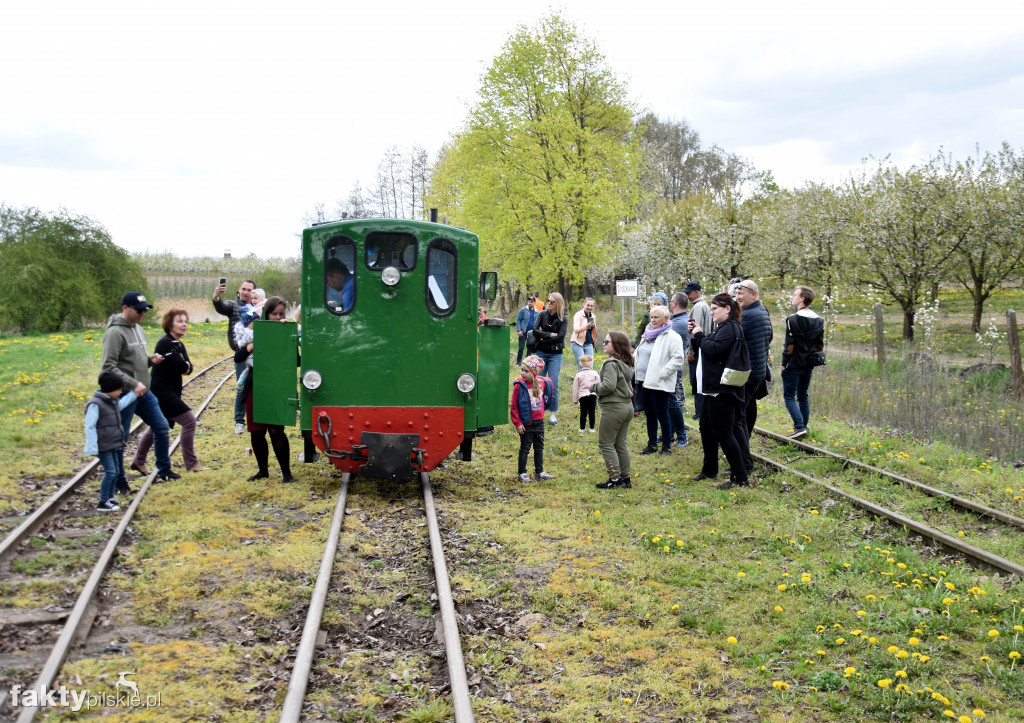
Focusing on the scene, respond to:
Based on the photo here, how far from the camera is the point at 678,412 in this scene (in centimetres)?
1049

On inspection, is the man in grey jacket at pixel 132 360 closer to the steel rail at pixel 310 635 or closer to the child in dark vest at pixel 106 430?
the child in dark vest at pixel 106 430

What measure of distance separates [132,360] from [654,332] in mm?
6326

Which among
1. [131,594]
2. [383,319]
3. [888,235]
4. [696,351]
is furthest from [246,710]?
[888,235]

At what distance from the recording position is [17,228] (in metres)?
28.8

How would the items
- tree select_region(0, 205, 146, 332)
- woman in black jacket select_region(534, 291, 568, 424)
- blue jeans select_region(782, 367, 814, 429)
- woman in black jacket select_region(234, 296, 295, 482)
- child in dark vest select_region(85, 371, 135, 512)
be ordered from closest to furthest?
child in dark vest select_region(85, 371, 135, 512)
woman in black jacket select_region(234, 296, 295, 482)
blue jeans select_region(782, 367, 814, 429)
woman in black jacket select_region(534, 291, 568, 424)
tree select_region(0, 205, 146, 332)

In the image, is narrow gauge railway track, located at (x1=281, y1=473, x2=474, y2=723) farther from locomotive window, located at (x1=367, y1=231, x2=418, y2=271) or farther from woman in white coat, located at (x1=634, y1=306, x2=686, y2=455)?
woman in white coat, located at (x1=634, y1=306, x2=686, y2=455)

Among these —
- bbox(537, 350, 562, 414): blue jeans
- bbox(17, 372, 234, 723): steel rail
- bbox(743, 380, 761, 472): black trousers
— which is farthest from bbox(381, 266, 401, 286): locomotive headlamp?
bbox(537, 350, 562, 414): blue jeans

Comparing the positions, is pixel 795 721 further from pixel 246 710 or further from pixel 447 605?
pixel 246 710

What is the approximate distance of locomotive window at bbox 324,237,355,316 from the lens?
8.13 metres

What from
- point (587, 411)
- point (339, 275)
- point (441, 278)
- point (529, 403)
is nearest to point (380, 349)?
point (339, 275)

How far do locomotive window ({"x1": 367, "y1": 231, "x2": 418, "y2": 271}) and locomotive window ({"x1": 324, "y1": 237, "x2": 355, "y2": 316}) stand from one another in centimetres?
21

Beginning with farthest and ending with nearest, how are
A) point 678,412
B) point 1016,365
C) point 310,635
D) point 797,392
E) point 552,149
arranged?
point 552,149 → point 1016,365 → point 797,392 → point 678,412 → point 310,635

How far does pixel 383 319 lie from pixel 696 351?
173 inches

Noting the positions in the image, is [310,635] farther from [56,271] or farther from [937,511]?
[56,271]
